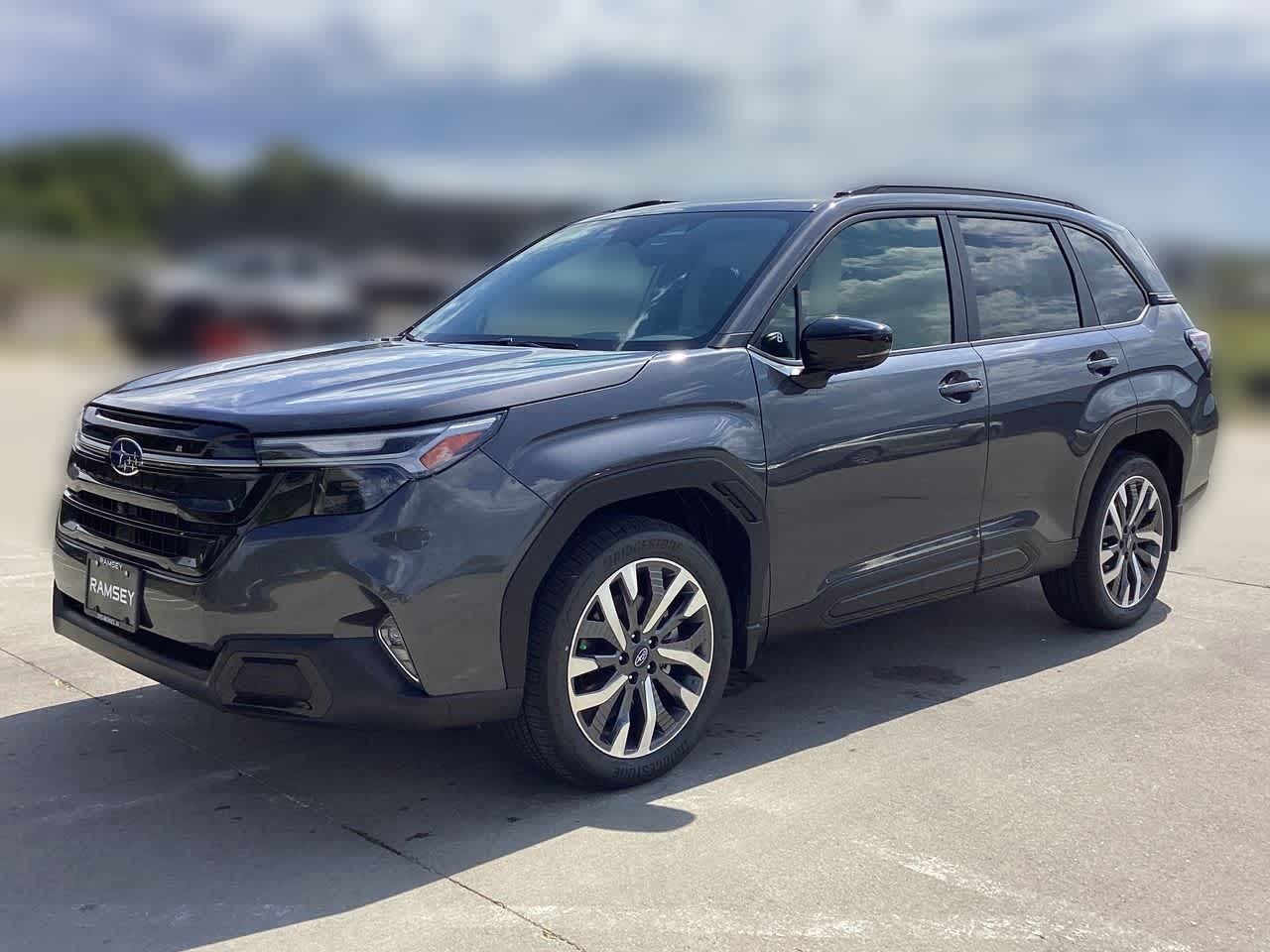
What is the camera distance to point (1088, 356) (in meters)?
5.84

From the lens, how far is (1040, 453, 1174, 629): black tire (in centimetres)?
599

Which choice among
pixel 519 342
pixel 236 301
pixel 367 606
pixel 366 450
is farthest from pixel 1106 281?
pixel 236 301

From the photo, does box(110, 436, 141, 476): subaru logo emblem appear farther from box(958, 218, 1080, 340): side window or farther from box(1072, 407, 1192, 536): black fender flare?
box(1072, 407, 1192, 536): black fender flare

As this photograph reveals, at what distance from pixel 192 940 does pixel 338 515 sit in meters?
1.11

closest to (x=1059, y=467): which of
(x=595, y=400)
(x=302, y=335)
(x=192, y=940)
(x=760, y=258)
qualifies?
(x=760, y=258)

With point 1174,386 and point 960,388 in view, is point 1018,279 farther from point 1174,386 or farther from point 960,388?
point 1174,386

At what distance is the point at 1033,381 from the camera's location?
18.1 ft

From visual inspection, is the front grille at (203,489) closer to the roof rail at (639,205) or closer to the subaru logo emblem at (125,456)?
the subaru logo emblem at (125,456)

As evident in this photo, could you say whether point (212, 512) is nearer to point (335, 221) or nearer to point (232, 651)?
point (232, 651)

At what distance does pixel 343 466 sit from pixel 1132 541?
12.6ft

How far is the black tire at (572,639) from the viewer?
13.3 ft

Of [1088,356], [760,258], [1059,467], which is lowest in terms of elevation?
[1059,467]

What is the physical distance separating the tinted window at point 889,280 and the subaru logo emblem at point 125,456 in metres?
2.19

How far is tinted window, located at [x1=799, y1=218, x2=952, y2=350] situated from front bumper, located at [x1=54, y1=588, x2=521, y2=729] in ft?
6.16
